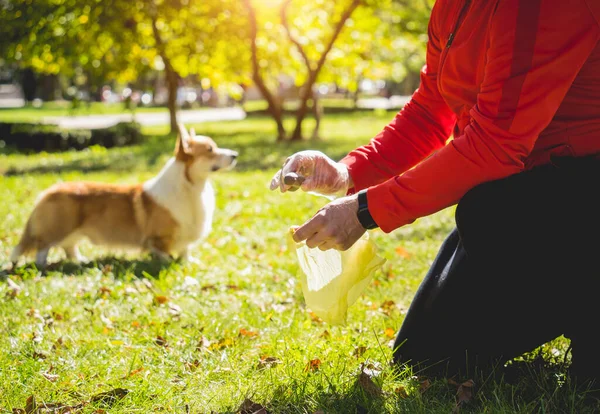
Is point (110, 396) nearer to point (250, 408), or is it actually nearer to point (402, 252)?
point (250, 408)

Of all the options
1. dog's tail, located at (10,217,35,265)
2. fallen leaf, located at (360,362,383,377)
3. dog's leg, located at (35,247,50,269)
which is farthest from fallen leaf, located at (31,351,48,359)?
dog's tail, located at (10,217,35,265)

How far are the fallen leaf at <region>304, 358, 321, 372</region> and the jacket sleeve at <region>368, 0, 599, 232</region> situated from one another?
0.82m

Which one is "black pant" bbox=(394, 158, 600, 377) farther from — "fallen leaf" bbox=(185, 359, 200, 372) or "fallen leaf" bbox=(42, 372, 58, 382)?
"fallen leaf" bbox=(42, 372, 58, 382)

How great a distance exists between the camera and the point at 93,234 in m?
5.07

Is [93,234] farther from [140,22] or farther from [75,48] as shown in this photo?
[140,22]

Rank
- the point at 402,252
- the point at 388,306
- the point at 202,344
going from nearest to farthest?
1. the point at 202,344
2. the point at 388,306
3. the point at 402,252

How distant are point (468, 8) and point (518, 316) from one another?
1059 mm

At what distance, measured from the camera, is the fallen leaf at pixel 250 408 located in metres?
2.23

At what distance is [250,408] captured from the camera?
7.40ft

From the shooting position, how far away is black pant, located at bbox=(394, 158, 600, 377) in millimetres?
1995

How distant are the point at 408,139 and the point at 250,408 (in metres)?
1.21

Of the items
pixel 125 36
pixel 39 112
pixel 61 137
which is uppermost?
pixel 125 36

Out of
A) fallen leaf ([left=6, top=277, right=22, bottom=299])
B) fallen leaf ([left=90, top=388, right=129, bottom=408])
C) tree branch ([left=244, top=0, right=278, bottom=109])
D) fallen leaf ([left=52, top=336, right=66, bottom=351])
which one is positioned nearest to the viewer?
fallen leaf ([left=90, top=388, right=129, bottom=408])

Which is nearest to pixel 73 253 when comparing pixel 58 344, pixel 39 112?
pixel 58 344
